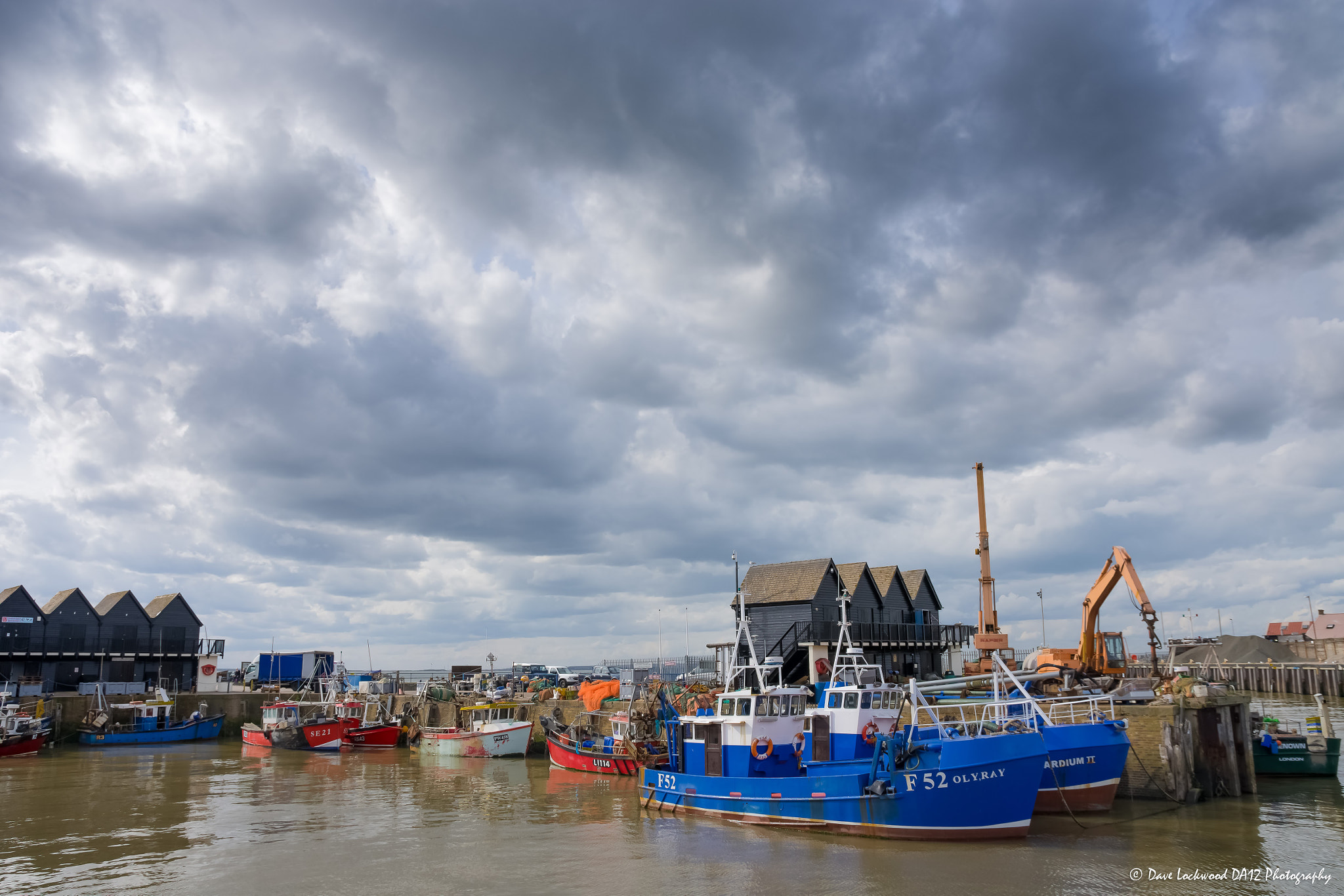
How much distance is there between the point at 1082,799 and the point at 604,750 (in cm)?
2125

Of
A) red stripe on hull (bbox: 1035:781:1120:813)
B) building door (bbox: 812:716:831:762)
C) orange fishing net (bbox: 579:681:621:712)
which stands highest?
building door (bbox: 812:716:831:762)

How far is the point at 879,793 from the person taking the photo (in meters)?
22.9

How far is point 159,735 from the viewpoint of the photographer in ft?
198

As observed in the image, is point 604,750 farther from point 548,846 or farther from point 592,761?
point 548,846

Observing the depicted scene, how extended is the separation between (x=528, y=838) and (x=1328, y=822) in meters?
23.1

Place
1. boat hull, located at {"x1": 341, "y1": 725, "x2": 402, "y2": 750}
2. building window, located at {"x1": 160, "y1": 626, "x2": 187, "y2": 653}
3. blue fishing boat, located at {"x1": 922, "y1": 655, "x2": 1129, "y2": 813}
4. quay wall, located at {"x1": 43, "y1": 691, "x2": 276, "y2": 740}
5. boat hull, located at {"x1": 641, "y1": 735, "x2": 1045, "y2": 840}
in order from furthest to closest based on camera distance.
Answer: building window, located at {"x1": 160, "y1": 626, "x2": 187, "y2": 653} → quay wall, located at {"x1": 43, "y1": 691, "x2": 276, "y2": 740} → boat hull, located at {"x1": 341, "y1": 725, "x2": 402, "y2": 750} → blue fishing boat, located at {"x1": 922, "y1": 655, "x2": 1129, "y2": 813} → boat hull, located at {"x1": 641, "y1": 735, "x2": 1045, "y2": 840}

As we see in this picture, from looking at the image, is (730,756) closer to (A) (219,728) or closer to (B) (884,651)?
(B) (884,651)

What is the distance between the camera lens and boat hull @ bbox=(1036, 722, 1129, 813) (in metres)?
25.8

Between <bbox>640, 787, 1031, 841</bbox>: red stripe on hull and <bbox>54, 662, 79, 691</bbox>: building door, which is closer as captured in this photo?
<bbox>640, 787, 1031, 841</bbox>: red stripe on hull

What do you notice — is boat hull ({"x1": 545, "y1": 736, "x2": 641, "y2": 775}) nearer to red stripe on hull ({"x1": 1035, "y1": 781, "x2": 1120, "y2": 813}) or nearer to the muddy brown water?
the muddy brown water

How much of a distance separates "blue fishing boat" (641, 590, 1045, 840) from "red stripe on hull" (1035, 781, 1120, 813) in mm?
2278

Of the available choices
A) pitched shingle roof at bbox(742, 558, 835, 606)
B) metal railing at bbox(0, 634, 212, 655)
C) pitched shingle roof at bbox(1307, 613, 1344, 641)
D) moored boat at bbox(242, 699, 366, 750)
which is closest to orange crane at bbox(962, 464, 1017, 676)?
pitched shingle roof at bbox(742, 558, 835, 606)

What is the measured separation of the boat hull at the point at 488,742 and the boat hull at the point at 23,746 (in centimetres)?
2480

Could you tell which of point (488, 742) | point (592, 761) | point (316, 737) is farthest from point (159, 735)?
point (592, 761)
